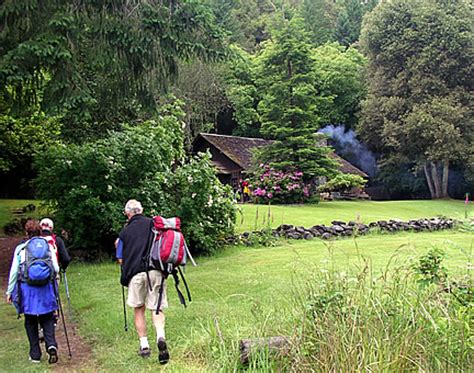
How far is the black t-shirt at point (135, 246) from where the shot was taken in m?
5.93

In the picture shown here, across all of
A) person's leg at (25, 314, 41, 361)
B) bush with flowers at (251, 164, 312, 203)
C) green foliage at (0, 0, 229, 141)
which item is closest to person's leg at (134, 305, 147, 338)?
person's leg at (25, 314, 41, 361)

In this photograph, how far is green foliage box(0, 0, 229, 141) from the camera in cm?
816

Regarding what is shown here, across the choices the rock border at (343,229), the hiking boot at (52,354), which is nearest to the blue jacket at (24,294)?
the hiking boot at (52,354)

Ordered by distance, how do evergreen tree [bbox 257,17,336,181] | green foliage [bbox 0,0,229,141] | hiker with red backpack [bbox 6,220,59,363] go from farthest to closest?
evergreen tree [bbox 257,17,336,181] < green foliage [bbox 0,0,229,141] < hiker with red backpack [bbox 6,220,59,363]

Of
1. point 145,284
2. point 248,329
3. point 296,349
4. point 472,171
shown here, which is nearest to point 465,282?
point 296,349

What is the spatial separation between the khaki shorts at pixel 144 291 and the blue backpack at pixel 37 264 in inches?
36.9

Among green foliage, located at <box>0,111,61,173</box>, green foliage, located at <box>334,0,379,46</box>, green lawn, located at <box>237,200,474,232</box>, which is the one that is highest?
green foliage, located at <box>334,0,379,46</box>

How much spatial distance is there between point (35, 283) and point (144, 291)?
120 centimetres

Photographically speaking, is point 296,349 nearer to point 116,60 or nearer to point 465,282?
point 465,282

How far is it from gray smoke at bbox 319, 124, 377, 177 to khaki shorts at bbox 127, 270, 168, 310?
41.4m

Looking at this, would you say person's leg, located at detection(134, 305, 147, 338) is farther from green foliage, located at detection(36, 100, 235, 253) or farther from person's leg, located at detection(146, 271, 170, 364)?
green foliage, located at detection(36, 100, 235, 253)

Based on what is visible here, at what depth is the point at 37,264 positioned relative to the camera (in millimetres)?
5977

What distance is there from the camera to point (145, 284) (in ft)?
19.7

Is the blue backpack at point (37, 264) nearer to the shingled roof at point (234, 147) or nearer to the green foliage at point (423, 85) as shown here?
the shingled roof at point (234, 147)
